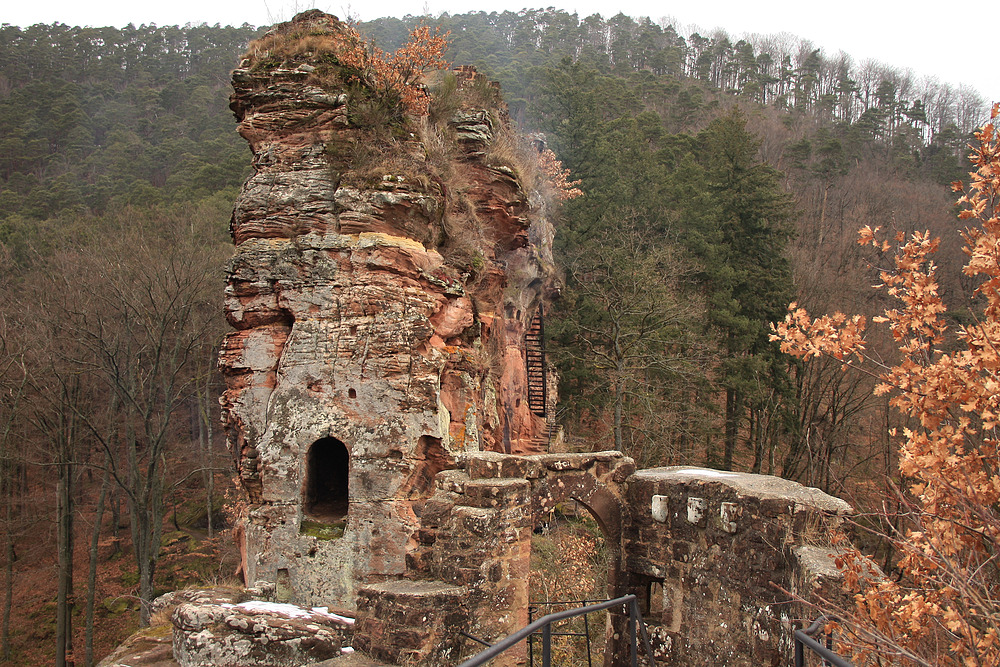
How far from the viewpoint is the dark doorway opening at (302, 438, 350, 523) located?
1074 cm

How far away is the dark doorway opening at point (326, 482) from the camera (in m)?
10.7

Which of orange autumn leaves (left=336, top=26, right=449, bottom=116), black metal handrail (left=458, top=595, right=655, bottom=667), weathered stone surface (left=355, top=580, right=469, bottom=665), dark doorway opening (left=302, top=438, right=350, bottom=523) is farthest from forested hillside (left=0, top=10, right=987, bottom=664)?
black metal handrail (left=458, top=595, right=655, bottom=667)

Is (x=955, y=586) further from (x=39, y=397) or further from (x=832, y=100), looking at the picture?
(x=832, y=100)

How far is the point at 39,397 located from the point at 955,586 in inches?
879

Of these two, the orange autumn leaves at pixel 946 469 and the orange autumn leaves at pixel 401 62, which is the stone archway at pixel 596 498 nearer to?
the orange autumn leaves at pixel 946 469

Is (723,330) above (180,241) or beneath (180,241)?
beneath

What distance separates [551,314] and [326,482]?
13178mm

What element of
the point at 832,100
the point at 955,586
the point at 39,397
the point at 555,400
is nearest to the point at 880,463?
the point at 555,400

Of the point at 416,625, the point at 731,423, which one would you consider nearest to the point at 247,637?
the point at 416,625

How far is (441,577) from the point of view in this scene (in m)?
7.70

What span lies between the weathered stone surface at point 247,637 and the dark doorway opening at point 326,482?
2158 mm

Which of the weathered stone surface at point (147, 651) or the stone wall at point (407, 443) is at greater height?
the stone wall at point (407, 443)

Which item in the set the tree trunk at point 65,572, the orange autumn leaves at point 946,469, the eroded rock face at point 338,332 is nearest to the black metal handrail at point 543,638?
the orange autumn leaves at point 946,469

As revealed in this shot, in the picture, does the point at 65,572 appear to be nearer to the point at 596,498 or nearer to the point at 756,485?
the point at 596,498
